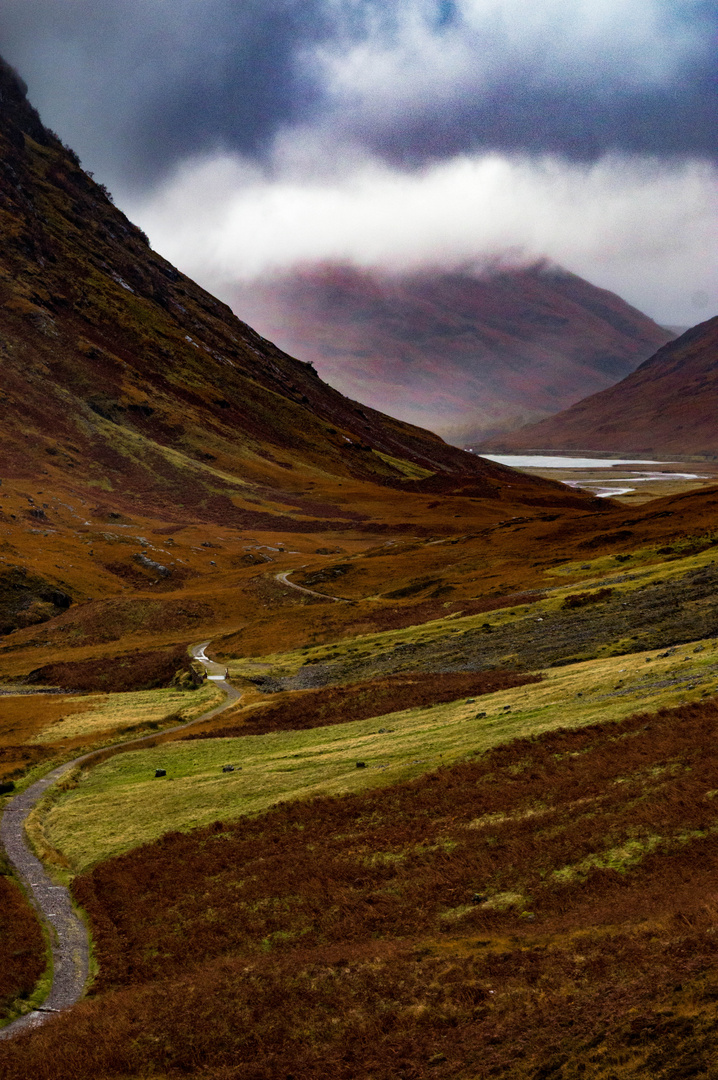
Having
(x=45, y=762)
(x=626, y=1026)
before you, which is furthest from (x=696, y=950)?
(x=45, y=762)

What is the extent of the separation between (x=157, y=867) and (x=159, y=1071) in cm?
1579

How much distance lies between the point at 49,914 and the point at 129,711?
3929 cm

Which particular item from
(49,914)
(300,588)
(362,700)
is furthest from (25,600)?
(49,914)

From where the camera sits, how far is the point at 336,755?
46.8 meters

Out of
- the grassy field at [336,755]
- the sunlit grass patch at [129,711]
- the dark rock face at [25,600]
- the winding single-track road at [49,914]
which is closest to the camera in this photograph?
the winding single-track road at [49,914]

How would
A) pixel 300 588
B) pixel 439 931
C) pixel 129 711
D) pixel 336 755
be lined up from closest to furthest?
pixel 439 931 < pixel 336 755 < pixel 129 711 < pixel 300 588

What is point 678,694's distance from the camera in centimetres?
3872

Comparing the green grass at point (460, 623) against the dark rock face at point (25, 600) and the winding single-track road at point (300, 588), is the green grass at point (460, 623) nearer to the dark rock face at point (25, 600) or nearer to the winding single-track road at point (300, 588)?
the winding single-track road at point (300, 588)

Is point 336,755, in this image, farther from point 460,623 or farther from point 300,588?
point 300,588

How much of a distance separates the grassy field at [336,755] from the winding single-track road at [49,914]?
5.00 feet

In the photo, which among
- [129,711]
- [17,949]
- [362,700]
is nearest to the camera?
[17,949]

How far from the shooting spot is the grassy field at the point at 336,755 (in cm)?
3975

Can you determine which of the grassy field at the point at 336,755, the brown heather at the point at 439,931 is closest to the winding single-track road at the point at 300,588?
the grassy field at the point at 336,755

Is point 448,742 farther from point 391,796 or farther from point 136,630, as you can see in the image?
point 136,630
